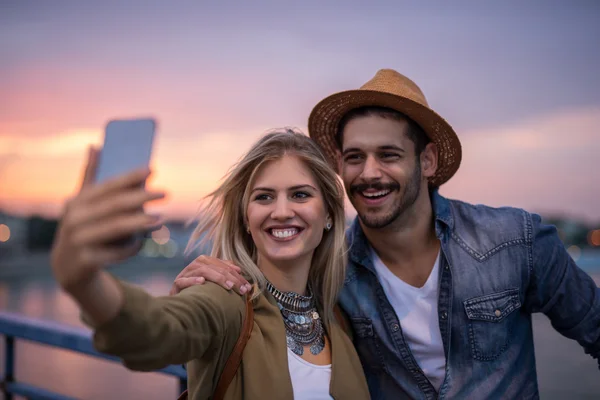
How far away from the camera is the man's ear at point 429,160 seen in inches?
114

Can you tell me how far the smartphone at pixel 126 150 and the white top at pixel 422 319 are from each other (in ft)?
6.14

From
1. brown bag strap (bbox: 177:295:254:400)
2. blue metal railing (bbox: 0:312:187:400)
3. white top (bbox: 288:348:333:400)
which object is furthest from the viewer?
blue metal railing (bbox: 0:312:187:400)

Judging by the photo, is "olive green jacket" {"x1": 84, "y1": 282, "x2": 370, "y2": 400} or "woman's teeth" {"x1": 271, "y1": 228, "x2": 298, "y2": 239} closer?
"olive green jacket" {"x1": 84, "y1": 282, "x2": 370, "y2": 400}

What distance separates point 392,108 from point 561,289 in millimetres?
1150

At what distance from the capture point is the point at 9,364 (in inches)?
135

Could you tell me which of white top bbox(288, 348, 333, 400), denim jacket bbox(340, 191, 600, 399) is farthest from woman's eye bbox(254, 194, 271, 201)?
denim jacket bbox(340, 191, 600, 399)

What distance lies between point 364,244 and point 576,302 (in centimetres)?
102

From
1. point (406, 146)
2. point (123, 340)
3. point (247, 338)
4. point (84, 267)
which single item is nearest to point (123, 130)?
point (84, 267)

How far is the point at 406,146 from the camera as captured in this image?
9.00 feet

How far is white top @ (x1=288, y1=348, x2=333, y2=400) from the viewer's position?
6.49 feet

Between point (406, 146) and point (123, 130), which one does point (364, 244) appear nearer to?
point (406, 146)

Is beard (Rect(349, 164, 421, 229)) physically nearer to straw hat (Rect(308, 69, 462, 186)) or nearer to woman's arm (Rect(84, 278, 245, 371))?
straw hat (Rect(308, 69, 462, 186))

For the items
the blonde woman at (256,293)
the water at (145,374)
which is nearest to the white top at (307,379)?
the blonde woman at (256,293)

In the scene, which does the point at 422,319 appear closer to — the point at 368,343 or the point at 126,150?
the point at 368,343
